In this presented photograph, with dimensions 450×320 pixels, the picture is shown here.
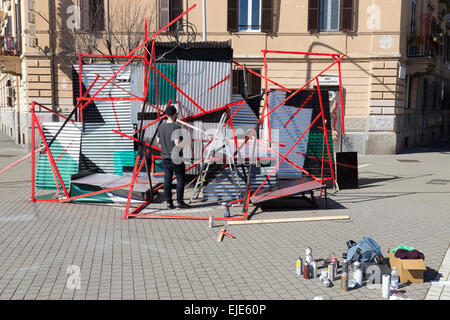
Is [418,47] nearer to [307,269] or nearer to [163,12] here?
[163,12]

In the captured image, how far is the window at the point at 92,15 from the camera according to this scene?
18281mm

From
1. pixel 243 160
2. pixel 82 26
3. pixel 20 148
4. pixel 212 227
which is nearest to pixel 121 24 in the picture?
pixel 82 26

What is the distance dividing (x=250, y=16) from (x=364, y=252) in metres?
15.7

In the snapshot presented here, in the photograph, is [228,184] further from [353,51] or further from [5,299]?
[353,51]

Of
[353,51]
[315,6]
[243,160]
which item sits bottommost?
[243,160]

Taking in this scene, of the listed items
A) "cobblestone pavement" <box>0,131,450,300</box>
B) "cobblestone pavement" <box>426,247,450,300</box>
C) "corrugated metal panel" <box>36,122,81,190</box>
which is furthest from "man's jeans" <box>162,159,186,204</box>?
"cobblestone pavement" <box>426,247,450,300</box>

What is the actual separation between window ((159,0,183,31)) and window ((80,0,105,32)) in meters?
2.44

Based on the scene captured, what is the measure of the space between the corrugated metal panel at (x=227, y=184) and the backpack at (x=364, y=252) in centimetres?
396

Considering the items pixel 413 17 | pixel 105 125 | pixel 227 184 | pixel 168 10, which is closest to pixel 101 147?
pixel 105 125

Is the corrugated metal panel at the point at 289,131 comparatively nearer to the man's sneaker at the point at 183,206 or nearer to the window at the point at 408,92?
the man's sneaker at the point at 183,206

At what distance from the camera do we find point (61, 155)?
1007 centimetres

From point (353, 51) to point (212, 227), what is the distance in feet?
46.6

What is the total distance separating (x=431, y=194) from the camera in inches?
403

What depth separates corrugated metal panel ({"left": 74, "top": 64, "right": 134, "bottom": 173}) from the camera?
1055cm
